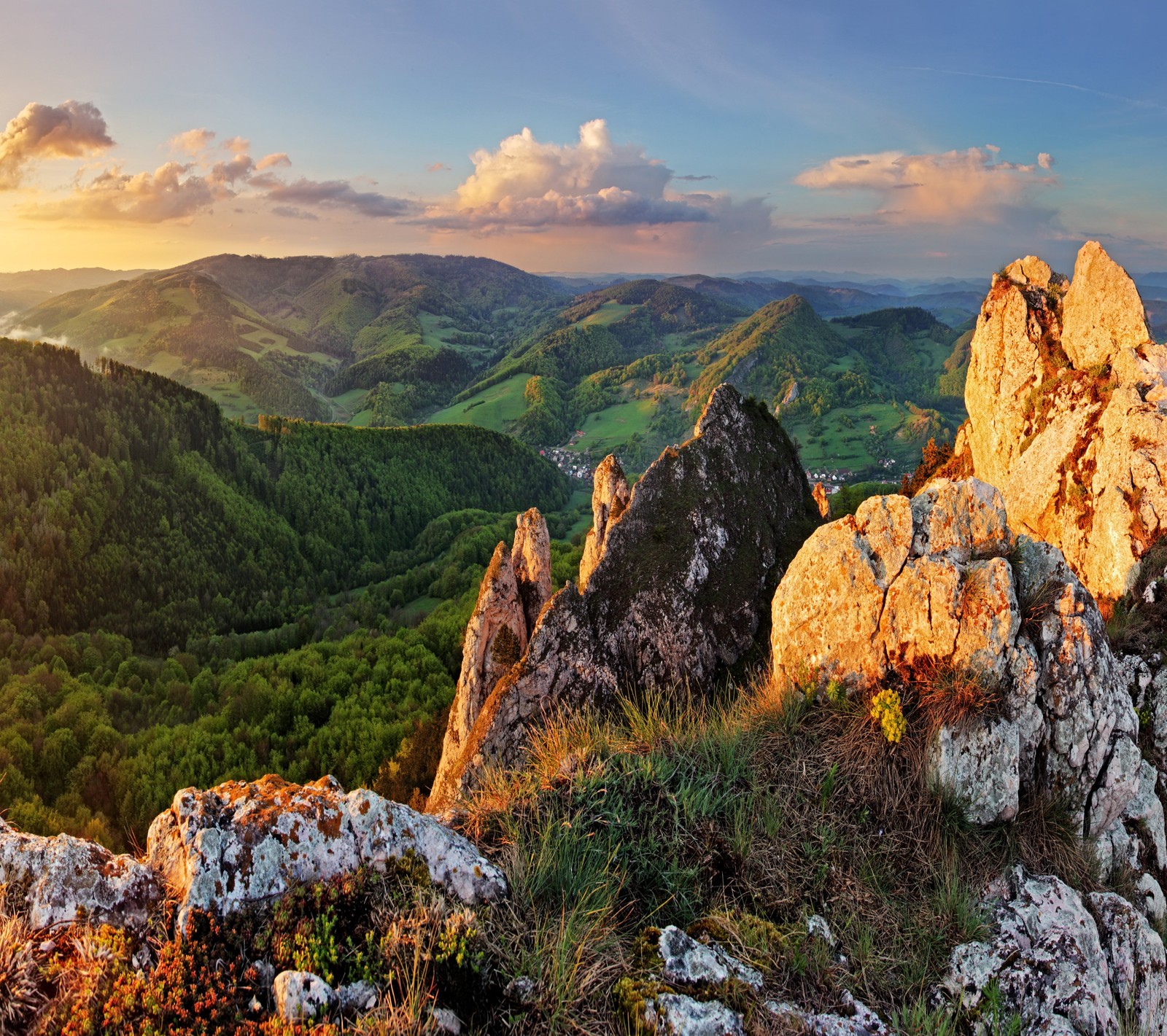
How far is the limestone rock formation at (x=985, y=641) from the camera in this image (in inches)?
307

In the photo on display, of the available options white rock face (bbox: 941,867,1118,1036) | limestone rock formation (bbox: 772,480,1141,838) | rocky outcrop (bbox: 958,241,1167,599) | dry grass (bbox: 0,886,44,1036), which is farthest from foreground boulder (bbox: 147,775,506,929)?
rocky outcrop (bbox: 958,241,1167,599)

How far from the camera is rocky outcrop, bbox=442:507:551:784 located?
2228 cm

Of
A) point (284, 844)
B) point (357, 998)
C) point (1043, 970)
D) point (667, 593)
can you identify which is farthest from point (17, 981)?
point (667, 593)

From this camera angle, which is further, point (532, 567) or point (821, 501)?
point (532, 567)

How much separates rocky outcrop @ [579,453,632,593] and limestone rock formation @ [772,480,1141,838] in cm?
1303

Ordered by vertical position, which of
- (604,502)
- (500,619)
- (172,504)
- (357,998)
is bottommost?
(172,504)

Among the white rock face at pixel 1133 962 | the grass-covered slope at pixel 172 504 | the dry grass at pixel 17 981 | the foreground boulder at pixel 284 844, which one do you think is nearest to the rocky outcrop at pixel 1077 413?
the white rock face at pixel 1133 962

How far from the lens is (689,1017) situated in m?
4.55

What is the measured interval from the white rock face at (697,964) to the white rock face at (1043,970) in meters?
2.04

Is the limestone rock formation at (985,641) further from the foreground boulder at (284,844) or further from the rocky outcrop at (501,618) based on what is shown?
the rocky outcrop at (501,618)

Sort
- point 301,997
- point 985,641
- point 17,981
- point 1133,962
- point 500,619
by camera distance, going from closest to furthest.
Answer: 1. point 17,981
2. point 301,997
3. point 1133,962
4. point 985,641
5. point 500,619

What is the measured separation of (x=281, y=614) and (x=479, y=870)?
120 m

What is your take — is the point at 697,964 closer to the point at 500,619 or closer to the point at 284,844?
the point at 284,844

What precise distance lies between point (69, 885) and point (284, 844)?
1.50 metres
